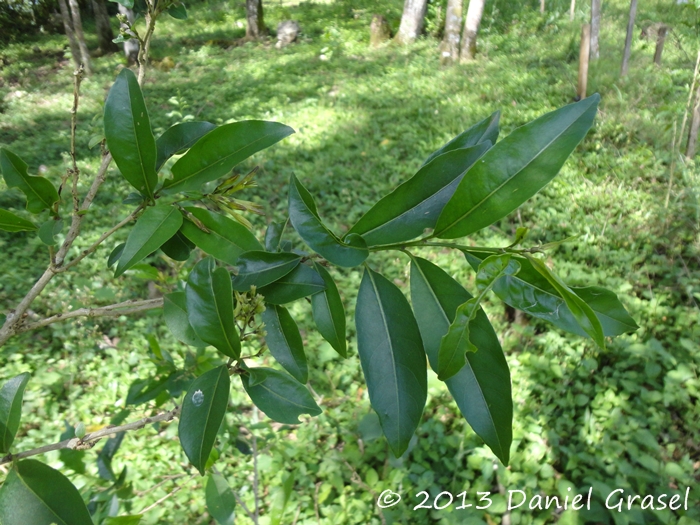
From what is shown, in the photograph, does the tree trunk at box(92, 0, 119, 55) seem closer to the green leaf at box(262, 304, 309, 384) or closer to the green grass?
the green grass

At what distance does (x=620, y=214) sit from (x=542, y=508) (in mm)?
2092

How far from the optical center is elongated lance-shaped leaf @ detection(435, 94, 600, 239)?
18.9 inches

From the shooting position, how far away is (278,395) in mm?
623

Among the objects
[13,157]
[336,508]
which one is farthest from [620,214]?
[13,157]

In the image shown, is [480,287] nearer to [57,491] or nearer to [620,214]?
[57,491]

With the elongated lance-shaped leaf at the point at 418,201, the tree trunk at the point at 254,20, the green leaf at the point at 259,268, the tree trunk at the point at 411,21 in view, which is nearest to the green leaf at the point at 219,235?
the green leaf at the point at 259,268

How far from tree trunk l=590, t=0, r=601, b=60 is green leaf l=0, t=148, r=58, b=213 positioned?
543 centimetres

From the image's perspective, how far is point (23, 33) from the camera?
8594 mm

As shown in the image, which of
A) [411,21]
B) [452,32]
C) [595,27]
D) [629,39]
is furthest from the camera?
[411,21]

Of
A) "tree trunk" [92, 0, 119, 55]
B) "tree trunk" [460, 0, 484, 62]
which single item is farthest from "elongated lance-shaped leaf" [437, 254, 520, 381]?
"tree trunk" [92, 0, 119, 55]

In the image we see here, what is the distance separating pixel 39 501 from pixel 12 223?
0.36 meters

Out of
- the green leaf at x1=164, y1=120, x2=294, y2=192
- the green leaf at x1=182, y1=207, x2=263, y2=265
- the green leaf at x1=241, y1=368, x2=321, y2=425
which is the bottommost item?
the green leaf at x1=241, y1=368, x2=321, y2=425

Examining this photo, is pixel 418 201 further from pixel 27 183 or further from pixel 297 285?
pixel 27 183

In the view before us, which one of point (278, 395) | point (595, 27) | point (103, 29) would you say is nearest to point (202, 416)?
point (278, 395)
